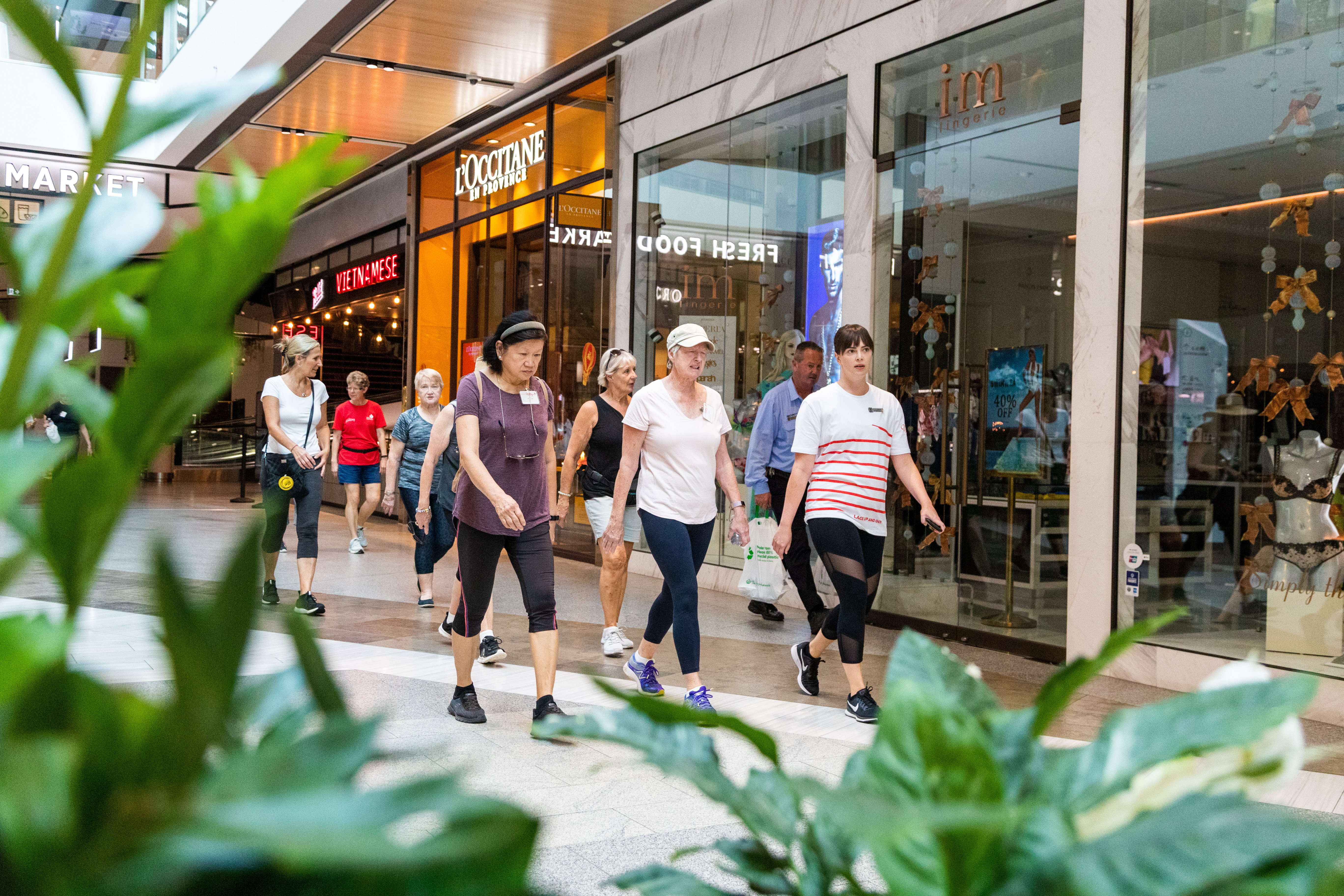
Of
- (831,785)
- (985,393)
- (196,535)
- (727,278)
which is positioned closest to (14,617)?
(831,785)

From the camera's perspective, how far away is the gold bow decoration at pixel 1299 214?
5574 mm

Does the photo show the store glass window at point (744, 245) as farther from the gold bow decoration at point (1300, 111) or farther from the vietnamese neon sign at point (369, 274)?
the vietnamese neon sign at point (369, 274)

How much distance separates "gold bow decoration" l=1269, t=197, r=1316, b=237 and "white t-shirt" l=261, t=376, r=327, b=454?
5714 millimetres

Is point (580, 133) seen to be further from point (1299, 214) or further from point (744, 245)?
point (1299, 214)

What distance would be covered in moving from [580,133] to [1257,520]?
8111 millimetres

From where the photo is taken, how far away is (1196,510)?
606cm

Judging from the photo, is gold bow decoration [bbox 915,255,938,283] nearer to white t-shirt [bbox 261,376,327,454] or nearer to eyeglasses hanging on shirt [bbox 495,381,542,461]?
eyeglasses hanging on shirt [bbox 495,381,542,461]

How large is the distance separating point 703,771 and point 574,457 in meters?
6.04

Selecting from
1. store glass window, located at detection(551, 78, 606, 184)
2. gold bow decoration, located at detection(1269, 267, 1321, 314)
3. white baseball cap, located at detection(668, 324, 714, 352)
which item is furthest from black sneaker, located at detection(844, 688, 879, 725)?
store glass window, located at detection(551, 78, 606, 184)

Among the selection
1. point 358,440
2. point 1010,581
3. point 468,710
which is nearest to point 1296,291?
point 1010,581

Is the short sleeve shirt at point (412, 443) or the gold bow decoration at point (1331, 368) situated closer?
the gold bow decoration at point (1331, 368)

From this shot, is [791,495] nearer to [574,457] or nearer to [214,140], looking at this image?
[574,457]

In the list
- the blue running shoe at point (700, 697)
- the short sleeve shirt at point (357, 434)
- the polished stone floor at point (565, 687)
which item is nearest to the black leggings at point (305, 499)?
the polished stone floor at point (565, 687)

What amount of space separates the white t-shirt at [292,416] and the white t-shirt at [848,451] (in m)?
3.81
